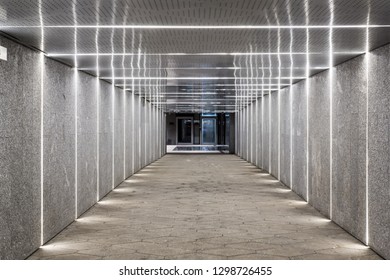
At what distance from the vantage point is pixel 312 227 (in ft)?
28.3

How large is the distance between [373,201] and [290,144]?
23.3ft

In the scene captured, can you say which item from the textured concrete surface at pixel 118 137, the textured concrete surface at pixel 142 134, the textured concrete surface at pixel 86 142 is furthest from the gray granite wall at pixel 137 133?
the textured concrete surface at pixel 86 142

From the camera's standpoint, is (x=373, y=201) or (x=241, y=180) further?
(x=241, y=180)

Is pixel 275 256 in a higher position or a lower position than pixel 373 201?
lower

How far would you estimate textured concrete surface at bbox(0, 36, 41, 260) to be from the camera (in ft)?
19.1

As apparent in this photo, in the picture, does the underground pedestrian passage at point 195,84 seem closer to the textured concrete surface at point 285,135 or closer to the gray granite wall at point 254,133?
the textured concrete surface at point 285,135

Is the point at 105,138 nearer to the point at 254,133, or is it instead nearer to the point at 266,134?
the point at 266,134

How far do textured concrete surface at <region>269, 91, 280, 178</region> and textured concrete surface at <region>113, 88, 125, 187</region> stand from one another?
18.0 ft

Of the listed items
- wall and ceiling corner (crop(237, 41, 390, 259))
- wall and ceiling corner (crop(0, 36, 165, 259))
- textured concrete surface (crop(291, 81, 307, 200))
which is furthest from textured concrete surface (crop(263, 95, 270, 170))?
wall and ceiling corner (crop(0, 36, 165, 259))

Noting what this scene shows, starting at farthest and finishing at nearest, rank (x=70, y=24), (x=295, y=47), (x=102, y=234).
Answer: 1. (x=102, y=234)
2. (x=295, y=47)
3. (x=70, y=24)

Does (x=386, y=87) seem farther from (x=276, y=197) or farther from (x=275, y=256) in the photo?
(x=276, y=197)

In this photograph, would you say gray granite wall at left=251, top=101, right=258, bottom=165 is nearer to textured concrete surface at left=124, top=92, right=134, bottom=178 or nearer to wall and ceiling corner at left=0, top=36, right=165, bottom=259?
textured concrete surface at left=124, top=92, right=134, bottom=178

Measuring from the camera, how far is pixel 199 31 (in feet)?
19.3

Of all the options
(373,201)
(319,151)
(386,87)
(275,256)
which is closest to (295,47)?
(386,87)
